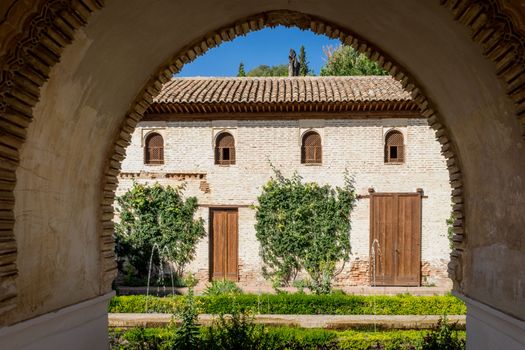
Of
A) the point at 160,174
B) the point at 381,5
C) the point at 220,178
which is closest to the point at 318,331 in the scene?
the point at 381,5

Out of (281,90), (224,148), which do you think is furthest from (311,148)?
(224,148)

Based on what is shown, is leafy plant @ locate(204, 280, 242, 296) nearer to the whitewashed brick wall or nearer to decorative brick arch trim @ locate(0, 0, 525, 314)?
the whitewashed brick wall

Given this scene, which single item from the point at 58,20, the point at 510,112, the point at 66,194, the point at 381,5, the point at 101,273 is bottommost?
the point at 101,273

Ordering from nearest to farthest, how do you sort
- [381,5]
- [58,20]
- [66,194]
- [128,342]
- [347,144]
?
[58,20], [381,5], [66,194], [128,342], [347,144]

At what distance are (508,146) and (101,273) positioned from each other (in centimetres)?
372

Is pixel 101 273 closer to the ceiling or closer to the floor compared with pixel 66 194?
closer to the floor

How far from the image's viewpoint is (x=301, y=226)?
430 inches

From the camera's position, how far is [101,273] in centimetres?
401

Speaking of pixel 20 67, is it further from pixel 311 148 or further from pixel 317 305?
pixel 311 148

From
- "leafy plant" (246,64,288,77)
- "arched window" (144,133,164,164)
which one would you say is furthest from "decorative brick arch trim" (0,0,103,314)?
"leafy plant" (246,64,288,77)

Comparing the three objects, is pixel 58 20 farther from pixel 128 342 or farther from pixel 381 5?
pixel 128 342

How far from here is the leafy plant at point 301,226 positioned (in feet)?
35.4

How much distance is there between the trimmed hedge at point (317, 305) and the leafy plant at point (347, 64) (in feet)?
46.0

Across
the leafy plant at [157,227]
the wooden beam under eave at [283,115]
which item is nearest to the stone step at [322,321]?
the leafy plant at [157,227]
